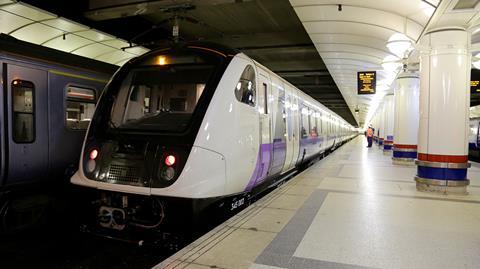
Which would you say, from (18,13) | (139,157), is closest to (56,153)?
(139,157)

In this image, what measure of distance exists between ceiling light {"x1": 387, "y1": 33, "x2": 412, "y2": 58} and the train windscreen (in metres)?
6.00

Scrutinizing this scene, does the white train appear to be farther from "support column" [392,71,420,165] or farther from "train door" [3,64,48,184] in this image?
"support column" [392,71,420,165]

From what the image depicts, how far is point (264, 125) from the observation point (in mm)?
5793

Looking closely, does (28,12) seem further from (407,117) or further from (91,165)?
(407,117)

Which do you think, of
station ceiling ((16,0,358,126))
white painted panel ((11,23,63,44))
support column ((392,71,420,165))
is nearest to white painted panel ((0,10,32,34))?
white painted panel ((11,23,63,44))

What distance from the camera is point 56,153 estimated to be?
578cm

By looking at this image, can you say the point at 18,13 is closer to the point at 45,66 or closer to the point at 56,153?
the point at 45,66

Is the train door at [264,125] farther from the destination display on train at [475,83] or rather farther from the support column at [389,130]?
the support column at [389,130]

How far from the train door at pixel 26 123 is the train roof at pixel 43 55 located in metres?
0.21

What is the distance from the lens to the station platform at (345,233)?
354 cm

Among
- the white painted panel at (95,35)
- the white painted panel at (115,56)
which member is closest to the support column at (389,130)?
the white painted panel at (115,56)

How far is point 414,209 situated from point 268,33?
376 inches

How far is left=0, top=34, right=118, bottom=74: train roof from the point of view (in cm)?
514

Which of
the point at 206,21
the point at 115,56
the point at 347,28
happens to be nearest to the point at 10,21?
the point at 115,56
